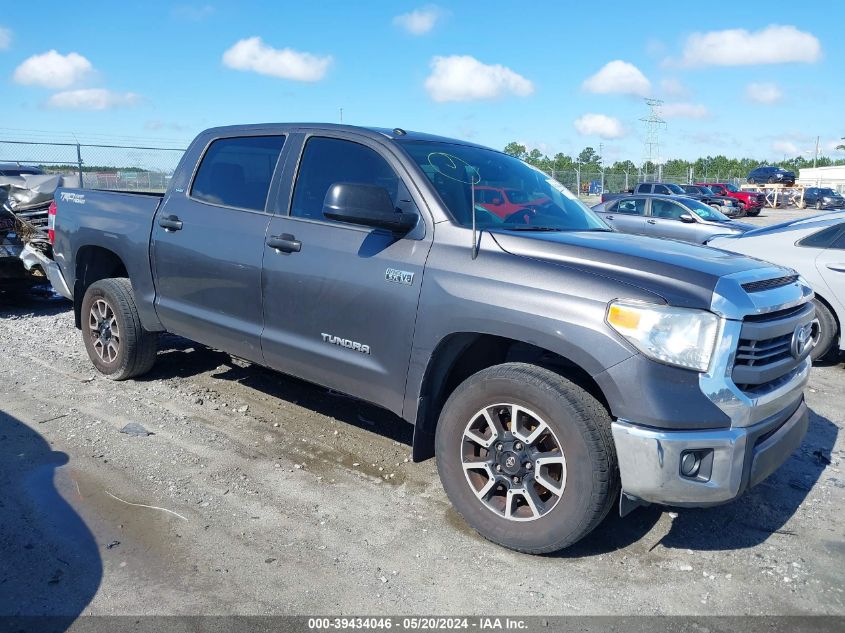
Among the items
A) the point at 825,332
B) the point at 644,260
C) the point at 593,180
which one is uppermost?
the point at 644,260

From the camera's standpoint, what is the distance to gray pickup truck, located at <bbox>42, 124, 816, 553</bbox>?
9.41 ft

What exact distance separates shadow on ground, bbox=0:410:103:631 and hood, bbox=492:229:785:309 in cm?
244

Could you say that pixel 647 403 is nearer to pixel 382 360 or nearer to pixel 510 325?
pixel 510 325

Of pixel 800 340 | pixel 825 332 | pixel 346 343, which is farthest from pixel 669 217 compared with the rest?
pixel 346 343

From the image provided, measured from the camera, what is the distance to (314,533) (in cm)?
347

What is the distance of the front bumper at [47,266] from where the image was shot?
6.07 m

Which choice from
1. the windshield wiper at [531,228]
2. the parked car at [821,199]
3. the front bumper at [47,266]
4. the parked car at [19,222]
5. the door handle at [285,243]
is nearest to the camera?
the windshield wiper at [531,228]

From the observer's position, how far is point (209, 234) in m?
4.66

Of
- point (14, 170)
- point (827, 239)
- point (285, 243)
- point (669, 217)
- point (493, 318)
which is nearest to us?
point (493, 318)

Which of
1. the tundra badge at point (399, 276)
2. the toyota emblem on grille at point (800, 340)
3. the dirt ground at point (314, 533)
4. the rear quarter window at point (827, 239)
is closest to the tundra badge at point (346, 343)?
the tundra badge at point (399, 276)

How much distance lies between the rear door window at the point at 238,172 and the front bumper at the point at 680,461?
2744mm

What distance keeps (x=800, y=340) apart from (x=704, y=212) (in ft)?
40.9

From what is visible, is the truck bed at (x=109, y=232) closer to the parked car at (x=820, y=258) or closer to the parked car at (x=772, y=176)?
the parked car at (x=820, y=258)

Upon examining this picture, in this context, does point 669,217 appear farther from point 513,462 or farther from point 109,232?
point 513,462
